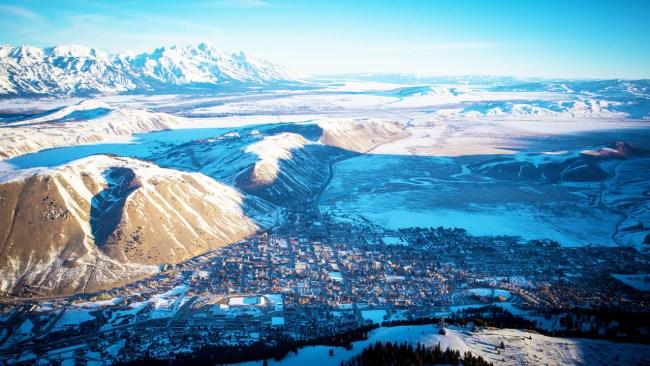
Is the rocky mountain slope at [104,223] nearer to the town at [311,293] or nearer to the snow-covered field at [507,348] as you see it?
the town at [311,293]

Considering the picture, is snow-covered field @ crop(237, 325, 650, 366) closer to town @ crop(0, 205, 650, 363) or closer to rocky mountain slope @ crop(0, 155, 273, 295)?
town @ crop(0, 205, 650, 363)

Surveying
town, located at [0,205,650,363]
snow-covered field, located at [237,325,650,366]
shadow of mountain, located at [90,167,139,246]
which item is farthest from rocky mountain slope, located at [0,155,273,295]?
Result: snow-covered field, located at [237,325,650,366]

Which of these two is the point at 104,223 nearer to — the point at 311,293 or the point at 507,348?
the point at 311,293

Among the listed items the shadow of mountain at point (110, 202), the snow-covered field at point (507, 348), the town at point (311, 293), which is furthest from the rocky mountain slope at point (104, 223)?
the snow-covered field at point (507, 348)

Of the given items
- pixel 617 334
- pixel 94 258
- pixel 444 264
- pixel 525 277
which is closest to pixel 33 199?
pixel 94 258

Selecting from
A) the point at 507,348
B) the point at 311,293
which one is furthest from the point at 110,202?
the point at 507,348

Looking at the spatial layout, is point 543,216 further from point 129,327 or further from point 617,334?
point 129,327
